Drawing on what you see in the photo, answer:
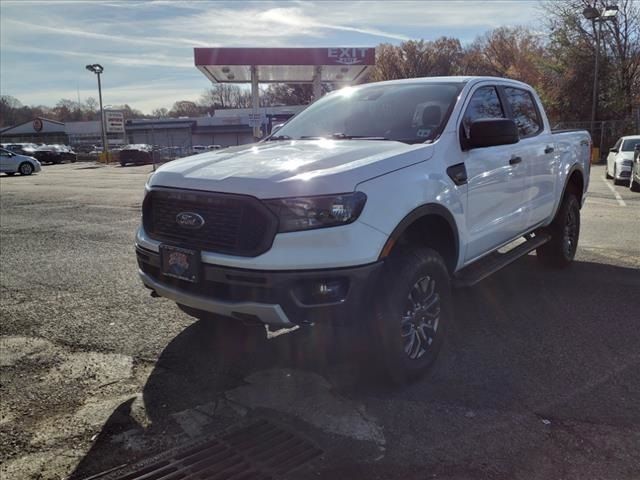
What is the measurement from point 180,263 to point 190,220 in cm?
27

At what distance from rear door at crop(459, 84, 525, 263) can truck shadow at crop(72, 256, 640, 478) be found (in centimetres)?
72

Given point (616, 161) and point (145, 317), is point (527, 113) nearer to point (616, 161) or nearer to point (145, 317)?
point (145, 317)

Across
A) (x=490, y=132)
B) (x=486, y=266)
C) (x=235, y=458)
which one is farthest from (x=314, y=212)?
(x=486, y=266)

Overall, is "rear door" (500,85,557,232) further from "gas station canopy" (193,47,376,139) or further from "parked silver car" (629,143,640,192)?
"gas station canopy" (193,47,376,139)

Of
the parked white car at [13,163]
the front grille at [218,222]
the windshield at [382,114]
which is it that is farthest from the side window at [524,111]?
the parked white car at [13,163]

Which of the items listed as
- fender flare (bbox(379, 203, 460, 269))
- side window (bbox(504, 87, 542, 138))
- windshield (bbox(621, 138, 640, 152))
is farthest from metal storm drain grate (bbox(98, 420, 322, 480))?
windshield (bbox(621, 138, 640, 152))

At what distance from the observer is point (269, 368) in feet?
12.8

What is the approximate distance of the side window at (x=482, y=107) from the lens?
167 inches

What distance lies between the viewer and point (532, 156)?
514 centimetres

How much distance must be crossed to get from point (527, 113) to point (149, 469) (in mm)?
4749

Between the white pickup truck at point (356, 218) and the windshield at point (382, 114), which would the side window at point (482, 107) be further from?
the windshield at point (382, 114)

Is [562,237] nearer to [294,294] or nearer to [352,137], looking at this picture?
[352,137]

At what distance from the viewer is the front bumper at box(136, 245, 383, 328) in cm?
298

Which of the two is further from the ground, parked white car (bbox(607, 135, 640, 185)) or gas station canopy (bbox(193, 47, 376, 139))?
gas station canopy (bbox(193, 47, 376, 139))
